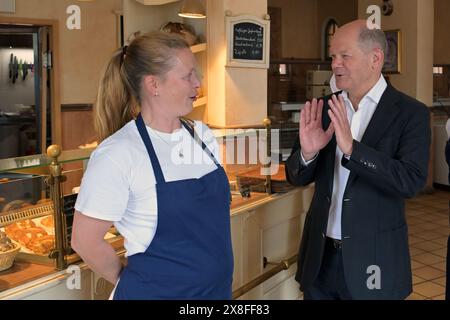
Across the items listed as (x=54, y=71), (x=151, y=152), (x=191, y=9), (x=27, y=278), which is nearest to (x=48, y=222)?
(x=27, y=278)

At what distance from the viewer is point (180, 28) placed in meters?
3.71

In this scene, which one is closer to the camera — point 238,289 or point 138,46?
point 138,46

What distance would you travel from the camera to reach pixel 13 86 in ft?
20.6

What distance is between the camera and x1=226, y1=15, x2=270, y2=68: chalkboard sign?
3758mm

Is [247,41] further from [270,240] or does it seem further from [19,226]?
A: [19,226]

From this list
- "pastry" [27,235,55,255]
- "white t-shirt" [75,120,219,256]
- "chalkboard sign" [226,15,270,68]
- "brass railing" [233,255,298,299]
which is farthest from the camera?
"chalkboard sign" [226,15,270,68]

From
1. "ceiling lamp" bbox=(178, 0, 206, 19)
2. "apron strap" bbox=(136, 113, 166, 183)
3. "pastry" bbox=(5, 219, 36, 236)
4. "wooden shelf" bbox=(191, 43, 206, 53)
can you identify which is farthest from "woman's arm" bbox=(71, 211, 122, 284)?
"wooden shelf" bbox=(191, 43, 206, 53)

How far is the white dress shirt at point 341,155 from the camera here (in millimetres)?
2080

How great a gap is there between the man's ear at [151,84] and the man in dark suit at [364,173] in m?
0.65

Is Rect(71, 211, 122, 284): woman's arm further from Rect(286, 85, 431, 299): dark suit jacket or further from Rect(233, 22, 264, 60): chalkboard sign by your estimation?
→ Rect(233, 22, 264, 60): chalkboard sign

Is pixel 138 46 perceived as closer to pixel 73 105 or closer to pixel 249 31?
pixel 249 31

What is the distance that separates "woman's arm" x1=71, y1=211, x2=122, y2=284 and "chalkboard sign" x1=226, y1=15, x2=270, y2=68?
2.47 m
